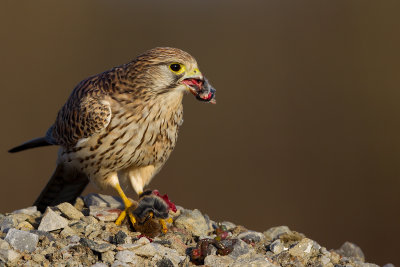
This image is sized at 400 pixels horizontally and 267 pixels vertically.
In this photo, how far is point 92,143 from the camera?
5.25 m

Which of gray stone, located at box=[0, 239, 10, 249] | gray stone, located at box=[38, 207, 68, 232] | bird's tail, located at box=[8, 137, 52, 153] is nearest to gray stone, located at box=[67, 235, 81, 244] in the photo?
gray stone, located at box=[38, 207, 68, 232]

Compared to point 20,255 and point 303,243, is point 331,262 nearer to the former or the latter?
point 303,243

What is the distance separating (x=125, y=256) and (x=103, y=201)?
1.47m

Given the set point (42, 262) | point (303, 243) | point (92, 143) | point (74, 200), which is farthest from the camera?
point (74, 200)

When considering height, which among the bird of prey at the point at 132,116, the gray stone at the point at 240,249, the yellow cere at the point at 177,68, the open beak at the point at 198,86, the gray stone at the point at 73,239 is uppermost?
the yellow cere at the point at 177,68

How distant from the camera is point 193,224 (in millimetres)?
5137

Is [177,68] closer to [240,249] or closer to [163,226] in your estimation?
[163,226]

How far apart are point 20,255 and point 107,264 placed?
0.61 m

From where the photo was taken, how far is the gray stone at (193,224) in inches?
201

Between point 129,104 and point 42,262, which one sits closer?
point 42,262

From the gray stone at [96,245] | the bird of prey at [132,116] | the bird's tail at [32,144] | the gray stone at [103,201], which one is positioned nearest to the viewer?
the gray stone at [96,245]

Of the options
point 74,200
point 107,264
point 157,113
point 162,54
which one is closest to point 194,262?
point 107,264

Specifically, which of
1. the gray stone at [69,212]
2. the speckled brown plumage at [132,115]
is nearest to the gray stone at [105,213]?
the gray stone at [69,212]

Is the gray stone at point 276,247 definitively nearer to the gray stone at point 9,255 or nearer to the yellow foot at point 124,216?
the yellow foot at point 124,216
